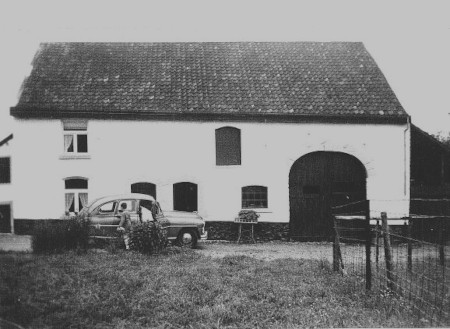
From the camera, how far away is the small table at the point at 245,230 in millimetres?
15709

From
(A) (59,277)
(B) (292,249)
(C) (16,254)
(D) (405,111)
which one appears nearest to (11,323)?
(A) (59,277)

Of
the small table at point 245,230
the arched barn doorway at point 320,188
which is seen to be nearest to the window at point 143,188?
the small table at point 245,230

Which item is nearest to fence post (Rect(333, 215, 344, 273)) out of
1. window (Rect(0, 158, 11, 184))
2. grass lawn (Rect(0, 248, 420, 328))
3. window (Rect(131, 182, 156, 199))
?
grass lawn (Rect(0, 248, 420, 328))

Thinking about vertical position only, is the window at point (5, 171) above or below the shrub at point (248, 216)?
above

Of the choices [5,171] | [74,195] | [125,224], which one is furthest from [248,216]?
[5,171]

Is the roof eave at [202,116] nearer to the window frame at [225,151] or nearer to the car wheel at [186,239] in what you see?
the window frame at [225,151]

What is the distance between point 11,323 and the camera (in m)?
5.23

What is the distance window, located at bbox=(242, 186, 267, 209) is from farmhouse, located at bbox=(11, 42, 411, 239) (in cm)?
4

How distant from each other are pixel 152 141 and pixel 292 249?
6890 mm

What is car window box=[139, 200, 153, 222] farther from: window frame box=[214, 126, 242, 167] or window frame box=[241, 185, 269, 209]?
window frame box=[241, 185, 269, 209]

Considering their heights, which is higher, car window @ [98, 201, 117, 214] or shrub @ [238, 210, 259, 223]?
car window @ [98, 201, 117, 214]

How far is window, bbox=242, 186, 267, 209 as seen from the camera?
644 inches

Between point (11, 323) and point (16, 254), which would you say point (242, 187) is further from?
point (11, 323)

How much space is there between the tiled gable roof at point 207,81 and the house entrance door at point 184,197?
297 centimetres
